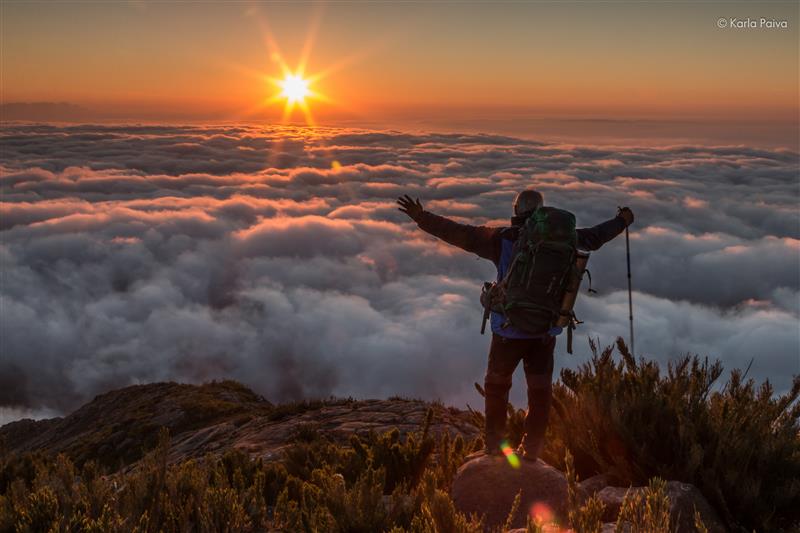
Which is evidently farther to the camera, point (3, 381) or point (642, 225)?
point (642, 225)

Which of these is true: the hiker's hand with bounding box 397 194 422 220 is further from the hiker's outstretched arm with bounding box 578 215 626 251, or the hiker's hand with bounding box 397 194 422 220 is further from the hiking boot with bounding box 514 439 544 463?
the hiking boot with bounding box 514 439 544 463

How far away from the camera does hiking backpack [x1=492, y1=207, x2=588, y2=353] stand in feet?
15.4

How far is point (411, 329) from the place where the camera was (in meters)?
139

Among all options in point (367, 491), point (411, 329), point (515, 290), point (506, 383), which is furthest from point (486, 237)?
point (411, 329)

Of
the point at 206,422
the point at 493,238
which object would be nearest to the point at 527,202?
the point at 493,238

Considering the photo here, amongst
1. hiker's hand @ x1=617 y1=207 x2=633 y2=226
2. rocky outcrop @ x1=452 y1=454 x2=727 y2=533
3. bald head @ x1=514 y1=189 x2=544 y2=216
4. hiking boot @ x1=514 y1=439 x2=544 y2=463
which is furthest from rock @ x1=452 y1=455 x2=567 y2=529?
hiker's hand @ x1=617 y1=207 x2=633 y2=226

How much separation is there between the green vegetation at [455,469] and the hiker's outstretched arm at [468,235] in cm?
167

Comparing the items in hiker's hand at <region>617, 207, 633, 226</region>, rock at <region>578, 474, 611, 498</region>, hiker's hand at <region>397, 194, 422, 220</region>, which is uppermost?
hiker's hand at <region>397, 194, 422, 220</region>

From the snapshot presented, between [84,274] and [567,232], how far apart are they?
19947 centimetres

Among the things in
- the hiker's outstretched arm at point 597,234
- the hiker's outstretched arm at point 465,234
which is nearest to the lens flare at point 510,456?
the hiker's outstretched arm at point 465,234

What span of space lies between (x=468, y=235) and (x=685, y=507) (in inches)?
98.3

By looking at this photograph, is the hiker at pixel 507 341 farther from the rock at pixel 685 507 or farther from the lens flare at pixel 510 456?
the rock at pixel 685 507

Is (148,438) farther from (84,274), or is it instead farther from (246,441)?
(84,274)

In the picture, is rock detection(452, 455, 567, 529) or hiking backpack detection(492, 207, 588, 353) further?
rock detection(452, 455, 567, 529)
